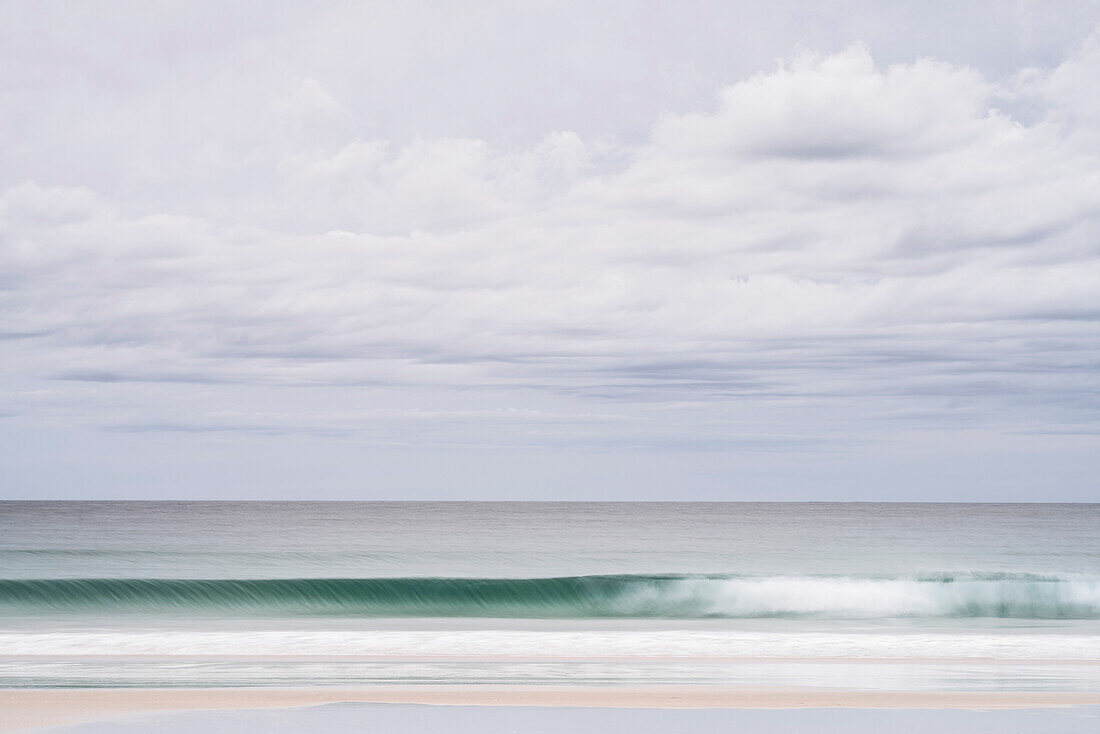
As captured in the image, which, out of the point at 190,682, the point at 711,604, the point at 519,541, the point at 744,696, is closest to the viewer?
the point at 744,696

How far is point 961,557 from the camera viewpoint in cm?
3622

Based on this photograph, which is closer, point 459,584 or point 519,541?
point 459,584

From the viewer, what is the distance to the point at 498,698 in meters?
9.42

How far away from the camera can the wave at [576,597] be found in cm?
2217

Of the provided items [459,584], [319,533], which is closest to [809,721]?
[459,584]

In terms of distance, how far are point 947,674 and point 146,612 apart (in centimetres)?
1726

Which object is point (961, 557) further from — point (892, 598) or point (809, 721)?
point (809, 721)

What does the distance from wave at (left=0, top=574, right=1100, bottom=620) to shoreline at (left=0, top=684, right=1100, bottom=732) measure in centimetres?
1178

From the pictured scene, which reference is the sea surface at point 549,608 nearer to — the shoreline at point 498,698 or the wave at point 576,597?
the wave at point 576,597

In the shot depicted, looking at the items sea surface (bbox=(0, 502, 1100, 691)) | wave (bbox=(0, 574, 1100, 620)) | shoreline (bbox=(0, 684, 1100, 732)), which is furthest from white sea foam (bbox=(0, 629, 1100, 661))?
wave (bbox=(0, 574, 1100, 620))

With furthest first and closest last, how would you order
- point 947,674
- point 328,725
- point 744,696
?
point 947,674 < point 744,696 < point 328,725

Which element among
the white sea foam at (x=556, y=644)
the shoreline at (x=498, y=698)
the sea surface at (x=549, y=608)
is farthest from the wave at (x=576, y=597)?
the shoreline at (x=498, y=698)

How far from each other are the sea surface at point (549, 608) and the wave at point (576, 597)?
71 millimetres

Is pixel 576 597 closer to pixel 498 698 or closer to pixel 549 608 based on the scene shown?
pixel 549 608
